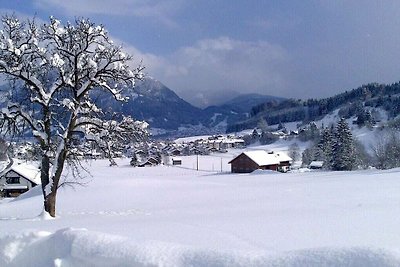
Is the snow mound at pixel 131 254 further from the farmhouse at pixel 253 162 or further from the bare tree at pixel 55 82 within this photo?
the farmhouse at pixel 253 162

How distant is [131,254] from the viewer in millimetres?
6207

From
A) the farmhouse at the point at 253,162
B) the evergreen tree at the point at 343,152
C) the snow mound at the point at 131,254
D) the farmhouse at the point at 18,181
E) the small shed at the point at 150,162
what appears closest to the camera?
the snow mound at the point at 131,254

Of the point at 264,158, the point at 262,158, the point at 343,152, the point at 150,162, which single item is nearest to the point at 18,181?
the point at 150,162

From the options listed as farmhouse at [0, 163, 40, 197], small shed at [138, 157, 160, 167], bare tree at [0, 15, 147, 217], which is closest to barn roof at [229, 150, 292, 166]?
small shed at [138, 157, 160, 167]

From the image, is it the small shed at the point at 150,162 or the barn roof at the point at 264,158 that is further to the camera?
the small shed at the point at 150,162

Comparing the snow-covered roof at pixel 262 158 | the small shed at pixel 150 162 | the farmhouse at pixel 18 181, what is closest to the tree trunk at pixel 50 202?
the farmhouse at pixel 18 181

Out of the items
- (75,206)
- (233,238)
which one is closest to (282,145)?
(75,206)

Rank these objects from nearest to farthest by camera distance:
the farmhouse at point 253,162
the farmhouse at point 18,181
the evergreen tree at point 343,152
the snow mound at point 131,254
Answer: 1. the snow mound at point 131,254
2. the farmhouse at point 18,181
3. the evergreen tree at point 343,152
4. the farmhouse at point 253,162

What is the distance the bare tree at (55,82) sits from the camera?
640 inches

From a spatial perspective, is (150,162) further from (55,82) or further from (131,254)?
(131,254)

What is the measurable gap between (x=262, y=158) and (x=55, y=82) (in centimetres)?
7594

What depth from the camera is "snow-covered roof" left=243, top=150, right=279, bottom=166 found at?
8712cm

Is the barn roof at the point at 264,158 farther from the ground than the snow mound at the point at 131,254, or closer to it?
farther from the ground

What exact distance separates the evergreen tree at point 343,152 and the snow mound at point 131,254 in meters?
65.6
